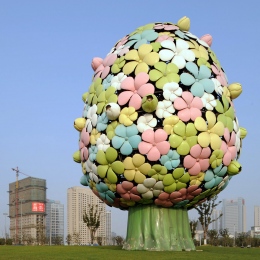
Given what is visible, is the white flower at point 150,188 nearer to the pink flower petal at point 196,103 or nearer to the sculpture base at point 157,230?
the sculpture base at point 157,230

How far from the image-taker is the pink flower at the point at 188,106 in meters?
16.4

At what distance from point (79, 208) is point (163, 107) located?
106258 millimetres

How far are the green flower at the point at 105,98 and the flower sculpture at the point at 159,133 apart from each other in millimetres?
33

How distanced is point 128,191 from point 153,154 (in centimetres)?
169

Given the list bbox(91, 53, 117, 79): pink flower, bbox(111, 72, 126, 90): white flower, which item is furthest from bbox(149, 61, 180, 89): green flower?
bbox(91, 53, 117, 79): pink flower

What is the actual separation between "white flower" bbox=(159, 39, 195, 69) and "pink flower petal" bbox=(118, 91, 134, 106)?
1.62 m

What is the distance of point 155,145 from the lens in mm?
16141

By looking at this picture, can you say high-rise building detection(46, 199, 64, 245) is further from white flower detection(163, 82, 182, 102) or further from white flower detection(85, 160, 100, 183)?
white flower detection(163, 82, 182, 102)

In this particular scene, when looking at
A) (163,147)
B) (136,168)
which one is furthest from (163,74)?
(136,168)

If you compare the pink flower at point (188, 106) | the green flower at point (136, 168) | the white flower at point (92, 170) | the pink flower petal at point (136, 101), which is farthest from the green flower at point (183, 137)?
the white flower at point (92, 170)

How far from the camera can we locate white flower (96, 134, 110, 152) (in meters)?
16.8

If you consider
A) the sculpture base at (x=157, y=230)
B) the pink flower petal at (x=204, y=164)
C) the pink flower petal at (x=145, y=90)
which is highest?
the pink flower petal at (x=145, y=90)

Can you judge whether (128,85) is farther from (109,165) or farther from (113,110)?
(109,165)

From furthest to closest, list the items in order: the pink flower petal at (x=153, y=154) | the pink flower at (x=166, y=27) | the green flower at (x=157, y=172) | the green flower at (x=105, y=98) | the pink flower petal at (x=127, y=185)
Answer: the pink flower at (x=166, y=27)
the green flower at (x=105, y=98)
the pink flower petal at (x=127, y=185)
the green flower at (x=157, y=172)
the pink flower petal at (x=153, y=154)
